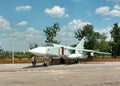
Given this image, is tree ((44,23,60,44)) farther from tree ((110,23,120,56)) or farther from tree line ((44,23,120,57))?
tree ((110,23,120,56))

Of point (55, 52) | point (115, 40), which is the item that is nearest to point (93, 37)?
point (115, 40)

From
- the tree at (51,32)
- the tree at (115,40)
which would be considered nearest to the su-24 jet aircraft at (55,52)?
the tree at (51,32)

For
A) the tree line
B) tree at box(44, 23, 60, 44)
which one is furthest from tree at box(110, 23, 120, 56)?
tree at box(44, 23, 60, 44)

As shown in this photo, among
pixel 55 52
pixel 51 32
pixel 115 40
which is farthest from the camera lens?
pixel 115 40

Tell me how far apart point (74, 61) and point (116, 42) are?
113ft

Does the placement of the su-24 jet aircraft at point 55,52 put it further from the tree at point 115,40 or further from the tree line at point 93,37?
the tree at point 115,40

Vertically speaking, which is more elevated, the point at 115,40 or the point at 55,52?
the point at 115,40

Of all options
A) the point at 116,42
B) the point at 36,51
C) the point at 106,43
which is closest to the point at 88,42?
the point at 116,42

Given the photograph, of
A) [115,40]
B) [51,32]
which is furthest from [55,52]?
[115,40]

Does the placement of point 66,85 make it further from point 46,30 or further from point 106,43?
point 106,43

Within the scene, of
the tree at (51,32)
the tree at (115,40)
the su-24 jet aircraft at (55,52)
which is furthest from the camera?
the tree at (115,40)

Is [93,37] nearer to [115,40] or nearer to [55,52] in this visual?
[115,40]

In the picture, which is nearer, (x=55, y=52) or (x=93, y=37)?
(x=55, y=52)

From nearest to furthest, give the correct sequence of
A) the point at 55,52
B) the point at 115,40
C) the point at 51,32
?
the point at 55,52, the point at 51,32, the point at 115,40
